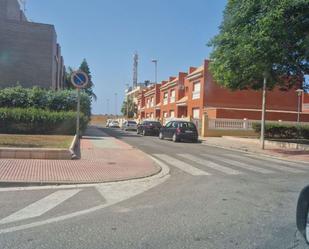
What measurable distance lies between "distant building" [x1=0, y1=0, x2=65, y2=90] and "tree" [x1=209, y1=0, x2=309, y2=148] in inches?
832

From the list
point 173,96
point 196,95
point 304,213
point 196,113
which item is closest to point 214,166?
point 304,213

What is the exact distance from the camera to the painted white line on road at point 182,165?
13.4 metres

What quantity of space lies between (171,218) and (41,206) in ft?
7.81

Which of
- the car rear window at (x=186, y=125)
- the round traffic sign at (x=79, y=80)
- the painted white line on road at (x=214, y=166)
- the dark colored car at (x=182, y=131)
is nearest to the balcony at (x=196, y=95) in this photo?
the dark colored car at (x=182, y=131)

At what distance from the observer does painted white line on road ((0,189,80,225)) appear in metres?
7.18

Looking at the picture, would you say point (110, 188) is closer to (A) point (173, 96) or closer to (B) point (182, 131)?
(B) point (182, 131)

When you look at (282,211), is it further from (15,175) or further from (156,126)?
(156,126)

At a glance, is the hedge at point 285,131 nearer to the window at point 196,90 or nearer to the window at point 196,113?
the window at point 196,113

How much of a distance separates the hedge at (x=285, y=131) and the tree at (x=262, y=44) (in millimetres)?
10631

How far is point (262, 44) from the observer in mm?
18734

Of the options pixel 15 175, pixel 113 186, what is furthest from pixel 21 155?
pixel 113 186

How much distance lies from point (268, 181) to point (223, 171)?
2288 mm

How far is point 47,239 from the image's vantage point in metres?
5.96

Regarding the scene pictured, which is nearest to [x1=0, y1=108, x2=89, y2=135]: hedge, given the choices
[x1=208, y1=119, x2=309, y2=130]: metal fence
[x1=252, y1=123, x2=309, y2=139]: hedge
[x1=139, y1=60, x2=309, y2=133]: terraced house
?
[x1=139, y1=60, x2=309, y2=133]: terraced house
